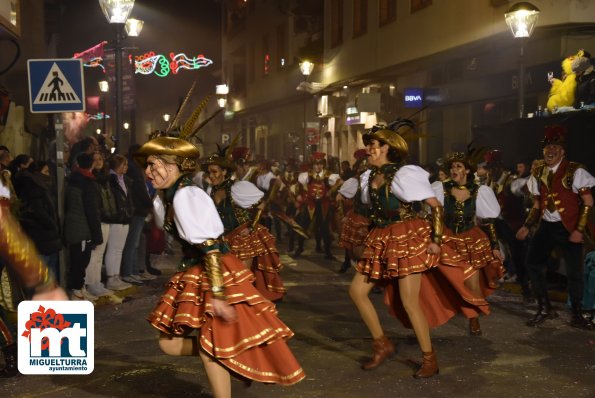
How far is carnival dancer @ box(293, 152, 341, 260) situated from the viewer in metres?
16.8

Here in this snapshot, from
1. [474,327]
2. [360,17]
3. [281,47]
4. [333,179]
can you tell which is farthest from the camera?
[281,47]

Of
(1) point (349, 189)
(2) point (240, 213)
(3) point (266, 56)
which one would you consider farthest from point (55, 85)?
(3) point (266, 56)

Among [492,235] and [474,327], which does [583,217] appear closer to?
[492,235]

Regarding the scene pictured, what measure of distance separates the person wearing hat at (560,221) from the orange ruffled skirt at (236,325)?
481 centimetres

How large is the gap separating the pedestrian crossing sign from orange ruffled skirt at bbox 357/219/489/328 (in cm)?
465

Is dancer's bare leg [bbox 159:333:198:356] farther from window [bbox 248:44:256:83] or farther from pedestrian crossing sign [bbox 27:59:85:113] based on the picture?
window [bbox 248:44:256:83]

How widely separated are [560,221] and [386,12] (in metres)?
18.5

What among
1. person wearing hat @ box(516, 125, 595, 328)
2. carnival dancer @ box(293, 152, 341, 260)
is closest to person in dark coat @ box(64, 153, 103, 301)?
person wearing hat @ box(516, 125, 595, 328)

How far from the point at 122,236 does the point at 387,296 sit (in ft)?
17.7

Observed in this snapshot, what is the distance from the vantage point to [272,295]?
10.5 meters

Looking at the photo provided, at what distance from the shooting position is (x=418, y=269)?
7.12 meters

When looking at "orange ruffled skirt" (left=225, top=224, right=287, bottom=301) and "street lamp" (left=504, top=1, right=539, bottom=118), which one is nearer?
"orange ruffled skirt" (left=225, top=224, right=287, bottom=301)

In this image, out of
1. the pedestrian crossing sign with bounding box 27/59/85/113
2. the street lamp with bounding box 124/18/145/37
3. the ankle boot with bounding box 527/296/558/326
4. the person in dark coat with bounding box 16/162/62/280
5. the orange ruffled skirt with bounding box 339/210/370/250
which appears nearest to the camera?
the person in dark coat with bounding box 16/162/62/280

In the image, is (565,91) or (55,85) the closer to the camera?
(55,85)
